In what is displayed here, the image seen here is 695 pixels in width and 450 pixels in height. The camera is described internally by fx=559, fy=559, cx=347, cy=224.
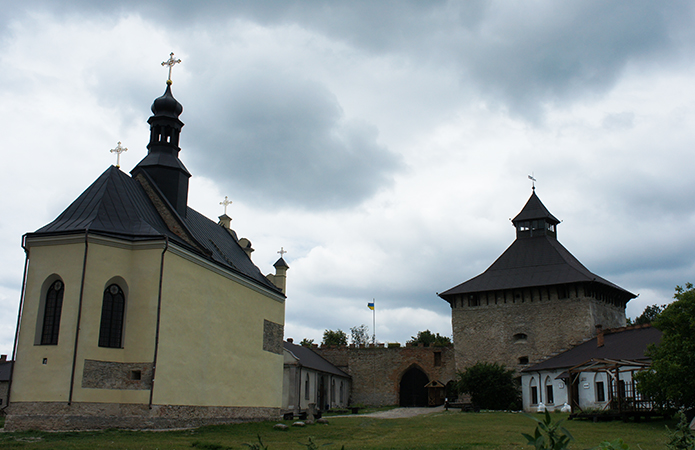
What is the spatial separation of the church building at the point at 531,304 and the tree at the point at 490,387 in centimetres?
382

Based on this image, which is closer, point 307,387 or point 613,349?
point 613,349

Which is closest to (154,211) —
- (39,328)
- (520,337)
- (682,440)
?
(39,328)

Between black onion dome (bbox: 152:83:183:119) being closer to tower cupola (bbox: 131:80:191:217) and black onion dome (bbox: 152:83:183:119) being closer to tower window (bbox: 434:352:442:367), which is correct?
tower cupola (bbox: 131:80:191:217)

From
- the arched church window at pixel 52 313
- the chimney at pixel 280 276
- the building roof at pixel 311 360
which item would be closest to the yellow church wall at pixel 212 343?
the arched church window at pixel 52 313

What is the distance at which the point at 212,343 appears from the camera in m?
21.1

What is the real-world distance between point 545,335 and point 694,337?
821 inches

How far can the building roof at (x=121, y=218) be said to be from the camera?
1833 cm

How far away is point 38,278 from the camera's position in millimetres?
17641

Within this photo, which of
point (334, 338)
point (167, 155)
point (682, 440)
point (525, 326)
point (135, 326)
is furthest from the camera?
point (334, 338)

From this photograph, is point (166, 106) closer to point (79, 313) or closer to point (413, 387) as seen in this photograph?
point (79, 313)

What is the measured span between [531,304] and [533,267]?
3103mm

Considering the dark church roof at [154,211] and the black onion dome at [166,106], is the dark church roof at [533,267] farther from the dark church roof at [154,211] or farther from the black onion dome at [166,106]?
the black onion dome at [166,106]

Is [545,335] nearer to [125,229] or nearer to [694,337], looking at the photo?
[694,337]

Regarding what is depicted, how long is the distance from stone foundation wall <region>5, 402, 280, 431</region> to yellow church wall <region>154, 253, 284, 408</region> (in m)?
0.46
